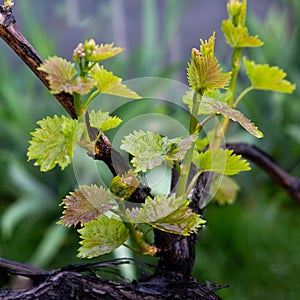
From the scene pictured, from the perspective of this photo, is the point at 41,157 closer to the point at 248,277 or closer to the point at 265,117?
the point at 248,277

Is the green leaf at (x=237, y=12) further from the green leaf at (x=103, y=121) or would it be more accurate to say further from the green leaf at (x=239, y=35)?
the green leaf at (x=103, y=121)

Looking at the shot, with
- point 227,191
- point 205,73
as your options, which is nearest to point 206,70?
point 205,73

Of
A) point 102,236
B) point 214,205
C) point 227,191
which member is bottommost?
point 102,236

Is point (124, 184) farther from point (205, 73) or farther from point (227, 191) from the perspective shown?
point (227, 191)

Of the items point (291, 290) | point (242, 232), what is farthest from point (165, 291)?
point (242, 232)

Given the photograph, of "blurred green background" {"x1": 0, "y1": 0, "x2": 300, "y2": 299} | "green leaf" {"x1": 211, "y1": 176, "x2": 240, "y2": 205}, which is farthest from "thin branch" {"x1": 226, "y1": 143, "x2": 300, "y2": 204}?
"blurred green background" {"x1": 0, "y1": 0, "x2": 300, "y2": 299}

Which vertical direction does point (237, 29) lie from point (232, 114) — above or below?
above
